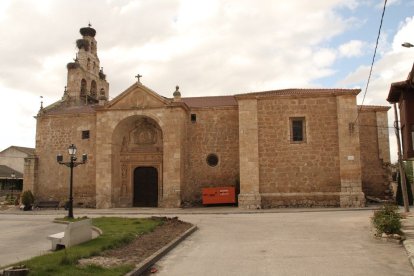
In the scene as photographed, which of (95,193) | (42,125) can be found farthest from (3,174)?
(95,193)

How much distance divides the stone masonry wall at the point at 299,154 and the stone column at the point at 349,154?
1.10ft

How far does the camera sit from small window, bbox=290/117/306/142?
21.9 m

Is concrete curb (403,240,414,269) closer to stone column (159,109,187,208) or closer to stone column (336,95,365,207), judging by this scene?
stone column (336,95,365,207)

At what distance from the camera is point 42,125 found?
26.9 meters

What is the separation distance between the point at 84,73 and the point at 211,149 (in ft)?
48.2

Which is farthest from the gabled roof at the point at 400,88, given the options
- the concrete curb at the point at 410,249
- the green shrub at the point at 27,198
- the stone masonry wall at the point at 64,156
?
the green shrub at the point at 27,198

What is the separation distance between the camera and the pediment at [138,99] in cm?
2322

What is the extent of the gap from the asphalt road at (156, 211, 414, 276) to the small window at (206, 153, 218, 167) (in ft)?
34.4

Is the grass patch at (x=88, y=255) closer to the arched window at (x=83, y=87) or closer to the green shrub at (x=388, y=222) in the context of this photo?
the green shrub at (x=388, y=222)

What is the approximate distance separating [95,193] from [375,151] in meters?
17.6

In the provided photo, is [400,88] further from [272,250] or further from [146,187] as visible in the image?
[146,187]

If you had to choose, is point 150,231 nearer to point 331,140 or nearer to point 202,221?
point 202,221

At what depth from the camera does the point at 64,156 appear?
25969 millimetres

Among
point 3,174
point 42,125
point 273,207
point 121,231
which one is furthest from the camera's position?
point 3,174
